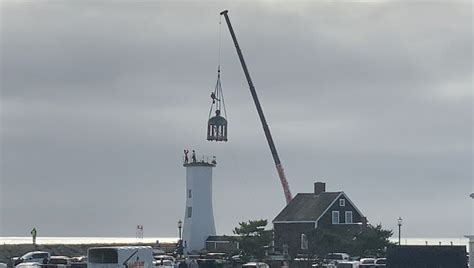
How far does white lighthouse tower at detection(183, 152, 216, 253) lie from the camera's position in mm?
106312

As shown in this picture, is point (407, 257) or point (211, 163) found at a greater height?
point (211, 163)

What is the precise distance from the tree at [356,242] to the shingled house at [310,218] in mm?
4043

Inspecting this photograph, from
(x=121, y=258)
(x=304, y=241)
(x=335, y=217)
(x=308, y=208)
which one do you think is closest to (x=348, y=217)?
(x=335, y=217)

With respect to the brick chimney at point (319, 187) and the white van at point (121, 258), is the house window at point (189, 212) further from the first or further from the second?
the white van at point (121, 258)

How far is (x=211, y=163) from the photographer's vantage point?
10794 centimetres

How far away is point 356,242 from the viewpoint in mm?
87375

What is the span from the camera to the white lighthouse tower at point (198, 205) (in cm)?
10631

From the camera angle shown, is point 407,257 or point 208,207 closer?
point 407,257

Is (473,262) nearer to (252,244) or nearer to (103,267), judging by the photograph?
(103,267)

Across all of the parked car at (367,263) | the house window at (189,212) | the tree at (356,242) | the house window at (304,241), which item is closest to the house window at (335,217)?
the house window at (304,241)

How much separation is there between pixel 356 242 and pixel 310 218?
821 cm

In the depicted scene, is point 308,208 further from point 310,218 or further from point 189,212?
point 189,212

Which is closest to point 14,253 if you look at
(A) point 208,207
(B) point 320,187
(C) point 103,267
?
(A) point 208,207

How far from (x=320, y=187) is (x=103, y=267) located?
41386mm
